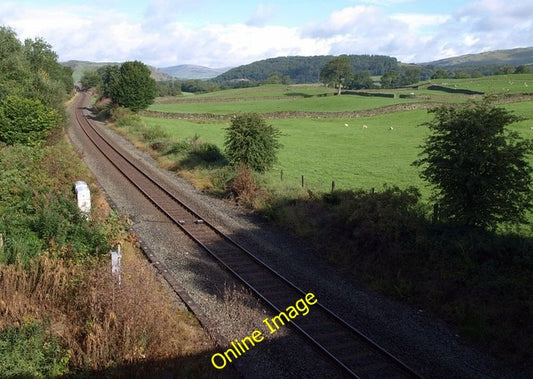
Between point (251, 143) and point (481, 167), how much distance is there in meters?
13.1

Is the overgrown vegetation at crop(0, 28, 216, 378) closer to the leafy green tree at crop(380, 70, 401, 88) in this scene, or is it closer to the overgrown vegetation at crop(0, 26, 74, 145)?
the overgrown vegetation at crop(0, 26, 74, 145)

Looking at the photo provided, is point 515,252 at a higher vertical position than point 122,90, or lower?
lower

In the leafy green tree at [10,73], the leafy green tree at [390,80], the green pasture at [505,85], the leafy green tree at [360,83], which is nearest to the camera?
the leafy green tree at [10,73]

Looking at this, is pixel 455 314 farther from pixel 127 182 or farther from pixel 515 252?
pixel 127 182

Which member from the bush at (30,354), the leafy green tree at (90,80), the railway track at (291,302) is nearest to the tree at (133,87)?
the railway track at (291,302)

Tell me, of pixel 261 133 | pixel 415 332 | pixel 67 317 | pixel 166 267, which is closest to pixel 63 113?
pixel 261 133

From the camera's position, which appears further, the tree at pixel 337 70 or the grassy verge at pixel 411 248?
the tree at pixel 337 70

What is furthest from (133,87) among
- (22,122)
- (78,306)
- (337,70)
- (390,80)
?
(390,80)

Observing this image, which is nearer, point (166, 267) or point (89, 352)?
point (89, 352)

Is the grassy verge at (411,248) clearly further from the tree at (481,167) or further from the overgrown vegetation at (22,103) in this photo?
the overgrown vegetation at (22,103)

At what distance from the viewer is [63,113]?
1428 inches

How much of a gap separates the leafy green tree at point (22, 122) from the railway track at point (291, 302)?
10.6 metres

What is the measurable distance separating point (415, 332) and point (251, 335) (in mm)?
3474

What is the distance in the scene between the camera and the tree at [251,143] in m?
23.4
